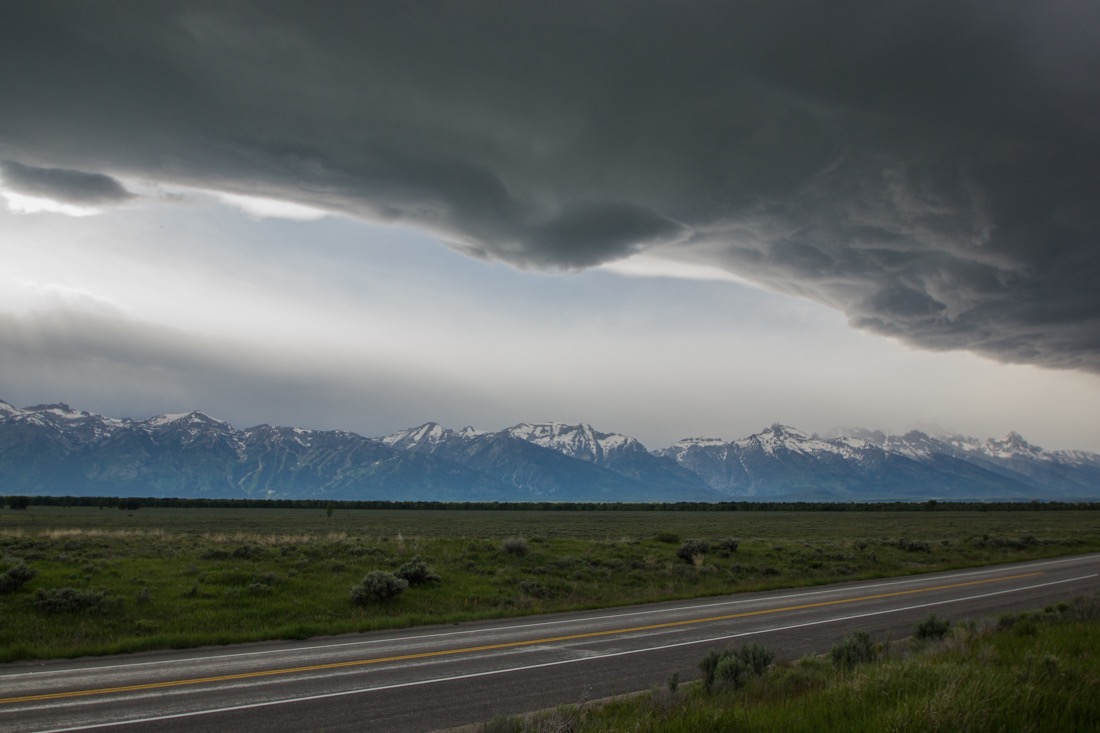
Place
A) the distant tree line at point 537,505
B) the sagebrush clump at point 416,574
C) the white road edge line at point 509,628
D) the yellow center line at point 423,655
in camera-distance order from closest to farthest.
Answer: the yellow center line at point 423,655 → the white road edge line at point 509,628 → the sagebrush clump at point 416,574 → the distant tree line at point 537,505

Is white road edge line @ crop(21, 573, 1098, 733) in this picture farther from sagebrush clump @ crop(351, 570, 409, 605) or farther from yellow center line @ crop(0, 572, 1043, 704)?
sagebrush clump @ crop(351, 570, 409, 605)

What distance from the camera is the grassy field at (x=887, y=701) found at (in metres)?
6.76

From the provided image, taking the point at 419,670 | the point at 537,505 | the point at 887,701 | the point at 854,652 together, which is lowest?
the point at 537,505

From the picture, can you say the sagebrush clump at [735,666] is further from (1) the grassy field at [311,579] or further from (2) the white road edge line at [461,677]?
(1) the grassy field at [311,579]

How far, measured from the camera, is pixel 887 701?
7625 millimetres

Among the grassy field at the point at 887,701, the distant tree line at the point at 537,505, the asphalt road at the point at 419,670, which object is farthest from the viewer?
the distant tree line at the point at 537,505

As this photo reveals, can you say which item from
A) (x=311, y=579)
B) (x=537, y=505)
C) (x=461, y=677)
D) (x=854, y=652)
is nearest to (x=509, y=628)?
(x=461, y=677)

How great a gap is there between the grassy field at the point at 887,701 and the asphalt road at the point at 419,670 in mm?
2392

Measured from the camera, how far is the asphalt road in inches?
387

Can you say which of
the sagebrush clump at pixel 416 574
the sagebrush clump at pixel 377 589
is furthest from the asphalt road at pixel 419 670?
the sagebrush clump at pixel 416 574

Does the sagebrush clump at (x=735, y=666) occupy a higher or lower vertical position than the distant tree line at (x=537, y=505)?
higher

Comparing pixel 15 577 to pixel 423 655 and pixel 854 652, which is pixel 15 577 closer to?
pixel 423 655

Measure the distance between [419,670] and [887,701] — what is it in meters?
8.20

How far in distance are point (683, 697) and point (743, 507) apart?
183 meters
